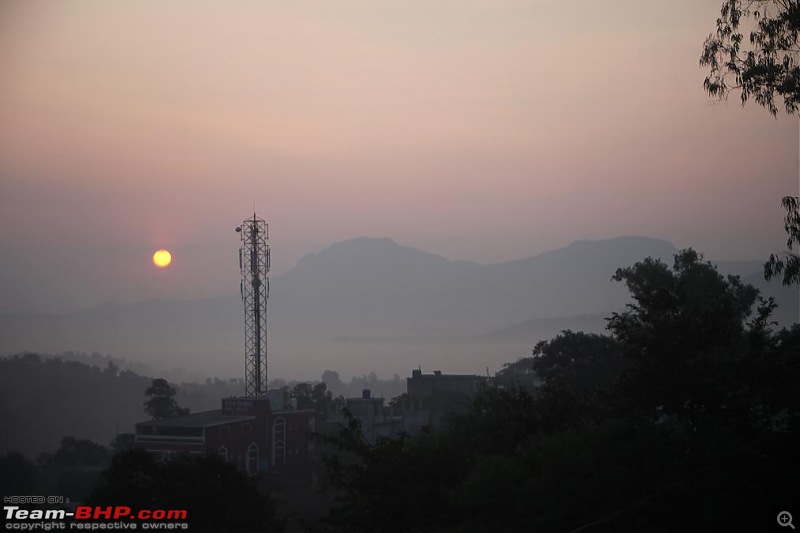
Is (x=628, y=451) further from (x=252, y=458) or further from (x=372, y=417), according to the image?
(x=372, y=417)

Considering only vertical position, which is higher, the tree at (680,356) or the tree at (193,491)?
the tree at (680,356)

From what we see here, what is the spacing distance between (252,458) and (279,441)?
309 centimetres

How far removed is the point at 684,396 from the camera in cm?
2066

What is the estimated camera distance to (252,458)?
55344 millimetres

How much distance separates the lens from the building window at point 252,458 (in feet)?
180

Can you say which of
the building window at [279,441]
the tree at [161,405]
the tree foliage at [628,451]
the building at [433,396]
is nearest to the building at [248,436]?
the building window at [279,441]

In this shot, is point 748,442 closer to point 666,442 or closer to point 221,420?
point 666,442

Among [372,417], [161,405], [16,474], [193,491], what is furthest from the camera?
[161,405]

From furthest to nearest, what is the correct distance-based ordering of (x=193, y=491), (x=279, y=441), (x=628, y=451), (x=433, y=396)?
1. (x=433, y=396)
2. (x=279, y=441)
3. (x=193, y=491)
4. (x=628, y=451)

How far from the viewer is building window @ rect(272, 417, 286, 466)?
188 ft

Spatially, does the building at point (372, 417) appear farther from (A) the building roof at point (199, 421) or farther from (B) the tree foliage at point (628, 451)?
(B) the tree foliage at point (628, 451)

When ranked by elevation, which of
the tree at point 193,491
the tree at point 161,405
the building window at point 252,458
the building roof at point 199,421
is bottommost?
the building window at point 252,458

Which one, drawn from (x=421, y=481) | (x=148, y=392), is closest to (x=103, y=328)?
(x=148, y=392)

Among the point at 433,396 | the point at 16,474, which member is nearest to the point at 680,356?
the point at 16,474
